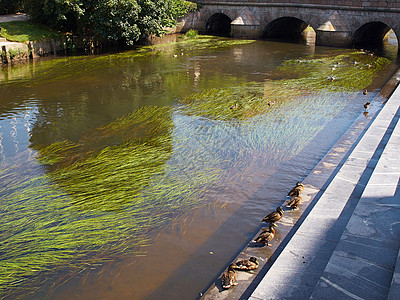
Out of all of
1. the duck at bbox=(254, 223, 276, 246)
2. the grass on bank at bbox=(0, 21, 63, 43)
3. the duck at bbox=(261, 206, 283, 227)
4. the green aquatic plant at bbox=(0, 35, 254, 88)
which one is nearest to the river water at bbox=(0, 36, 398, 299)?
the green aquatic plant at bbox=(0, 35, 254, 88)

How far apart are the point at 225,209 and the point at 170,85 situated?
964cm

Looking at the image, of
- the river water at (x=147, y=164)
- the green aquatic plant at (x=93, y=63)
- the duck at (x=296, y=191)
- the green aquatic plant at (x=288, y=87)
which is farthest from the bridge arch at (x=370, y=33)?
the duck at (x=296, y=191)

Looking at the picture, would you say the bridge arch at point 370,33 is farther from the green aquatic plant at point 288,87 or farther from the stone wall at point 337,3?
the green aquatic plant at point 288,87

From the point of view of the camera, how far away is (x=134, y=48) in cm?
2402

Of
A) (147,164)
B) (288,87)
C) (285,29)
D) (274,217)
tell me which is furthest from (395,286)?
(285,29)

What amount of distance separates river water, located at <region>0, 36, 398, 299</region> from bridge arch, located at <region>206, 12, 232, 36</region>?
15.5 m

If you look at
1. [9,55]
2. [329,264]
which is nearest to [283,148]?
[329,264]

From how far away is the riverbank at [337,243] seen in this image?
15.1ft

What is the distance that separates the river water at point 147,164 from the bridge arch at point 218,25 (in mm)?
15496

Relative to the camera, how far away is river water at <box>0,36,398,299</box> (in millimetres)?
5656

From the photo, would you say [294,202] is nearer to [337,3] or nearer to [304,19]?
[337,3]

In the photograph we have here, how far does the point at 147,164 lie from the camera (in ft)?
28.5

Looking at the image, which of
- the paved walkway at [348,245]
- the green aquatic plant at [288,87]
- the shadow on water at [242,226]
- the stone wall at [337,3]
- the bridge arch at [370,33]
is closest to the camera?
the paved walkway at [348,245]

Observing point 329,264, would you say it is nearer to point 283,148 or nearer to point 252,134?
point 283,148
